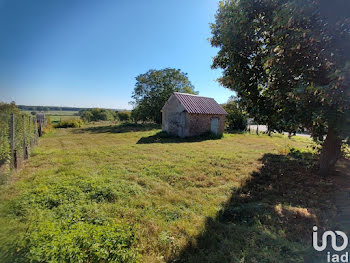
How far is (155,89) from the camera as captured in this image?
3055 cm

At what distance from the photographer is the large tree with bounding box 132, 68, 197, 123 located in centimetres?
3020

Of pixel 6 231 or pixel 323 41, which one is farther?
pixel 323 41

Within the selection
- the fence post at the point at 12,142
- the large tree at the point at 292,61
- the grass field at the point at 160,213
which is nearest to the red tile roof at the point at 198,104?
the large tree at the point at 292,61

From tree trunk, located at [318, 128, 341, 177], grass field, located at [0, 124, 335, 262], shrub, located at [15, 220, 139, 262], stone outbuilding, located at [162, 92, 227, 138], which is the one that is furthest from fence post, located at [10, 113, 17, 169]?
stone outbuilding, located at [162, 92, 227, 138]

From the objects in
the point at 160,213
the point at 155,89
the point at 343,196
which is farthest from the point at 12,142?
the point at 155,89

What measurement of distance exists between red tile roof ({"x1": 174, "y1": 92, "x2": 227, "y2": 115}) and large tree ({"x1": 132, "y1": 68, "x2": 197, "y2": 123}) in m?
12.9

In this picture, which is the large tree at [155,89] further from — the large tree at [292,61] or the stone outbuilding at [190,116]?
the large tree at [292,61]

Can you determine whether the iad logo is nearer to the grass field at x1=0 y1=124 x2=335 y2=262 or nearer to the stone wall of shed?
the grass field at x1=0 y1=124 x2=335 y2=262

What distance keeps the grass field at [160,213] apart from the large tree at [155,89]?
24.2 m

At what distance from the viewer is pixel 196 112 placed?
50.6 ft

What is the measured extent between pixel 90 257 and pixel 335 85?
5324mm

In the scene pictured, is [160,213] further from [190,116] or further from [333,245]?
[190,116]

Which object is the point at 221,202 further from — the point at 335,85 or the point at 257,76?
the point at 257,76

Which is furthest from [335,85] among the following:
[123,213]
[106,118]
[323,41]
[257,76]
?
[106,118]
